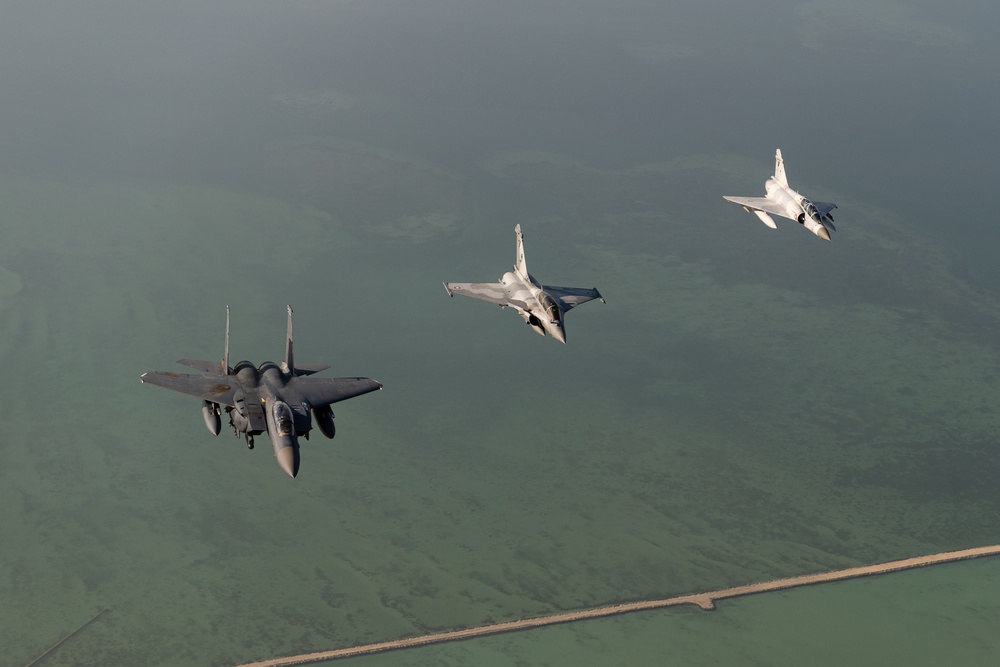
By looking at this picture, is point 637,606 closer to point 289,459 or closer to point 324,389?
point 324,389

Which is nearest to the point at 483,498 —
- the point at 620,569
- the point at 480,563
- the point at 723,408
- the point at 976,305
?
the point at 480,563

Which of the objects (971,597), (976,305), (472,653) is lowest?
(472,653)

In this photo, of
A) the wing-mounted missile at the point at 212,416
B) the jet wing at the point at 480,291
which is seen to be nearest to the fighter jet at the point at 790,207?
the jet wing at the point at 480,291

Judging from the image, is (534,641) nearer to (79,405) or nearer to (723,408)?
(723,408)

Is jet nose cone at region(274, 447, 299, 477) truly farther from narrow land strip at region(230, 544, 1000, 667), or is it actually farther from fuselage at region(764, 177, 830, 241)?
fuselage at region(764, 177, 830, 241)

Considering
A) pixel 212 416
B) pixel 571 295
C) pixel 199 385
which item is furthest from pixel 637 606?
pixel 199 385

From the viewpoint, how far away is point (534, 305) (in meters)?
109

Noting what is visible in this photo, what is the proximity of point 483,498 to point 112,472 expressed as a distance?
4455 centimetres

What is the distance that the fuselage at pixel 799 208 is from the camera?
13000 centimetres

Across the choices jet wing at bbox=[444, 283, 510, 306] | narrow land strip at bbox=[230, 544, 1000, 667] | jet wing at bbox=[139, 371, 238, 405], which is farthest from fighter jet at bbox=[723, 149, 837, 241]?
jet wing at bbox=[139, 371, 238, 405]

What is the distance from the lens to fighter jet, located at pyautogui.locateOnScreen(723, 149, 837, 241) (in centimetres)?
13050

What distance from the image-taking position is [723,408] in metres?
154

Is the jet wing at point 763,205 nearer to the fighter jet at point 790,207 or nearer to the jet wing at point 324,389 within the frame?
the fighter jet at point 790,207

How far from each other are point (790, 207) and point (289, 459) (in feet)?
246
